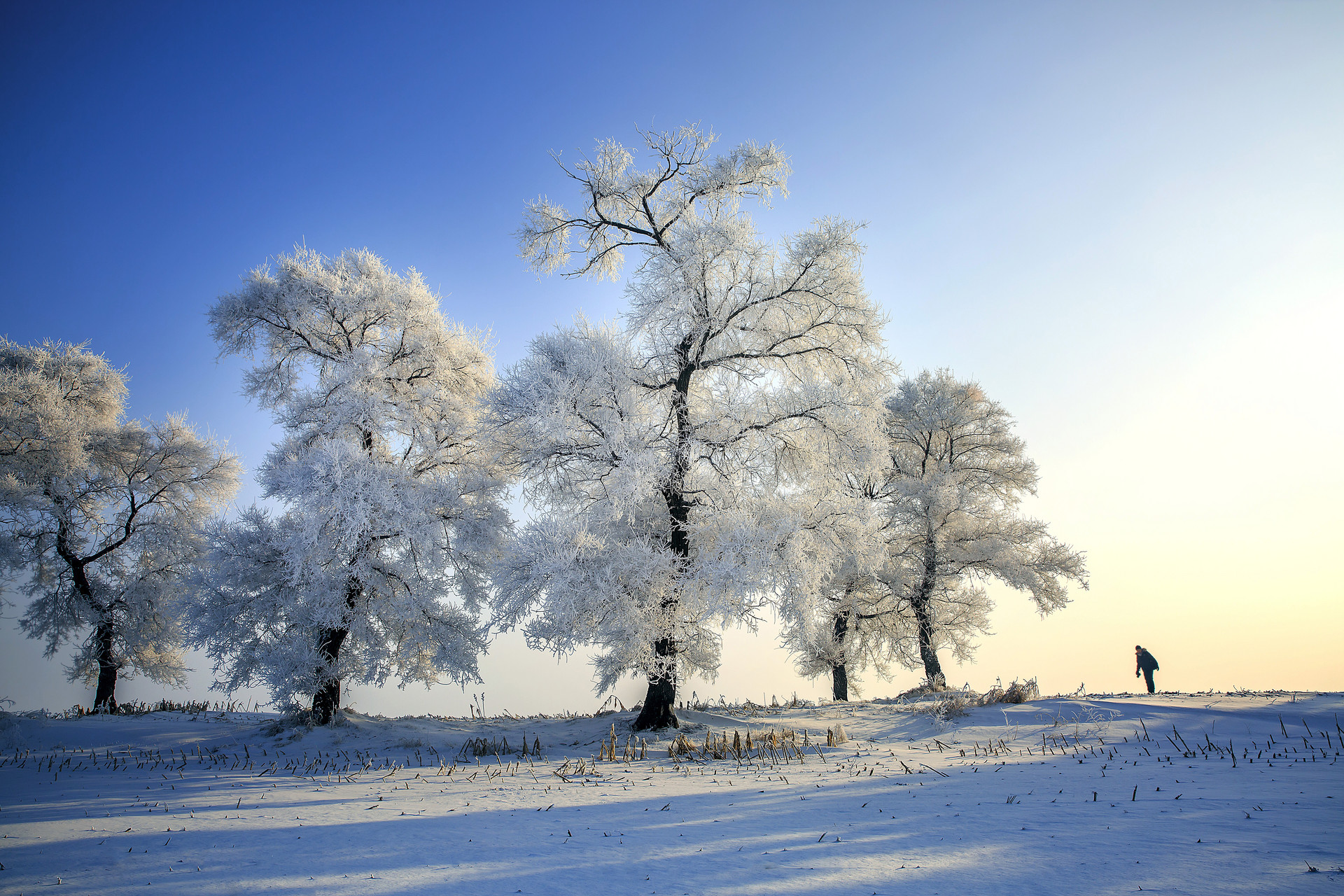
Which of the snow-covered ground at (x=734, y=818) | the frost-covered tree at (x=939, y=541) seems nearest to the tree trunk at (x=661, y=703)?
the snow-covered ground at (x=734, y=818)

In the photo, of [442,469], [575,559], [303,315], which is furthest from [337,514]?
[303,315]

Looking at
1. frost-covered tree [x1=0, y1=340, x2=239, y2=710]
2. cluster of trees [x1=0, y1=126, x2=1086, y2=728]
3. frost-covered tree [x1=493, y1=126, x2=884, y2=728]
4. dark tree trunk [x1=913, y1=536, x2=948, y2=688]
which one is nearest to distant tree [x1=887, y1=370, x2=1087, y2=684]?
dark tree trunk [x1=913, y1=536, x2=948, y2=688]

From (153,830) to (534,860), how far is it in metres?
3.48

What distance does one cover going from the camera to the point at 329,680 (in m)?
13.0

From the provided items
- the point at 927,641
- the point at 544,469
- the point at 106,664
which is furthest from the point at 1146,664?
the point at 106,664

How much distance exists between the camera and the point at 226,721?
1452 cm

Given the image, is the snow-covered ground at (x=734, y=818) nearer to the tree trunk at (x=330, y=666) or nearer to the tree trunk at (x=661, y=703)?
the tree trunk at (x=661, y=703)

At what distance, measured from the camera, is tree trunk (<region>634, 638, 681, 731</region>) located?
40.2 ft

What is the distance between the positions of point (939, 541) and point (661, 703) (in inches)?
416

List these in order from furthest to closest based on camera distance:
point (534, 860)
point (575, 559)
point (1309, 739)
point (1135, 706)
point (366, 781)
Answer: point (1135, 706), point (575, 559), point (1309, 739), point (366, 781), point (534, 860)

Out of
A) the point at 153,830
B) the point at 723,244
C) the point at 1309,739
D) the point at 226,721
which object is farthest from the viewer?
the point at 226,721

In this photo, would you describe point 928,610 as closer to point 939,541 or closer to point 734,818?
point 939,541

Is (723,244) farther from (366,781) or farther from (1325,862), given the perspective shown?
(1325,862)

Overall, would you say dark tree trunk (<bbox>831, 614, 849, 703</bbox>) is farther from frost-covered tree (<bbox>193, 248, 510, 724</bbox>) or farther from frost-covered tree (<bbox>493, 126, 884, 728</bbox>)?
frost-covered tree (<bbox>193, 248, 510, 724</bbox>)
